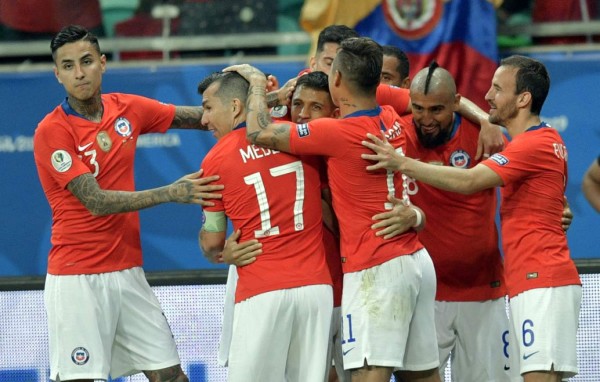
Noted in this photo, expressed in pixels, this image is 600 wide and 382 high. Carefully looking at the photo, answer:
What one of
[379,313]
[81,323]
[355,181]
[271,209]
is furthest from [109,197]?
[379,313]

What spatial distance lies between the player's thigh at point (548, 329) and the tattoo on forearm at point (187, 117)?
2.24 m

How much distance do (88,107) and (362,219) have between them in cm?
172

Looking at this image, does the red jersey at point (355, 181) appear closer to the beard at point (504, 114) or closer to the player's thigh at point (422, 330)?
the player's thigh at point (422, 330)

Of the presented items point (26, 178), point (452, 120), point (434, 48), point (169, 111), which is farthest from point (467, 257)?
point (26, 178)

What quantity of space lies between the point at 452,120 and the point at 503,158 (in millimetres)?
754

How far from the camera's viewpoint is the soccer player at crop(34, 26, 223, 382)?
610 cm

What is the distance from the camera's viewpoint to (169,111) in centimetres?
673

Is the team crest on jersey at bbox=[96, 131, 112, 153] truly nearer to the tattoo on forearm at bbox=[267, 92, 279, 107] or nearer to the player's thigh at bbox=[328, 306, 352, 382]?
the tattoo on forearm at bbox=[267, 92, 279, 107]

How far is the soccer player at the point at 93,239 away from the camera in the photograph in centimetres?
610

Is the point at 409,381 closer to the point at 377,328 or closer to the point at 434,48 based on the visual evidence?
the point at 377,328

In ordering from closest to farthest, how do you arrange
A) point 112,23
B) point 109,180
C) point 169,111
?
point 109,180
point 169,111
point 112,23

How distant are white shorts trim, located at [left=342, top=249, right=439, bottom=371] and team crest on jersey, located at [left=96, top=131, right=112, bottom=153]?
1556 mm

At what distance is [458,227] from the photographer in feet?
21.1

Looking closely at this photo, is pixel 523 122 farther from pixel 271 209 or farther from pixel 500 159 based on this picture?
pixel 271 209
